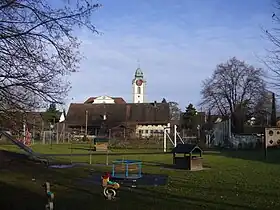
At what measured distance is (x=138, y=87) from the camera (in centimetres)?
14912

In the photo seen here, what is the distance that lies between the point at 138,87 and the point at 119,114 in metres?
56.2

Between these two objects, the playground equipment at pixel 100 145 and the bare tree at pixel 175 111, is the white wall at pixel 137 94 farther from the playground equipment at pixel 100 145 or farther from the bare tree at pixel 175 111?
the playground equipment at pixel 100 145

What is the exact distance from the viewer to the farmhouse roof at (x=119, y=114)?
89.8m

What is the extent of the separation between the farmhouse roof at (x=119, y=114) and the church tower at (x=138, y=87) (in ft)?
167

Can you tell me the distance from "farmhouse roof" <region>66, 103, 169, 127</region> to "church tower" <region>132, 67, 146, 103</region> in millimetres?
50814

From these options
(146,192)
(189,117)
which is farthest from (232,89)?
(146,192)

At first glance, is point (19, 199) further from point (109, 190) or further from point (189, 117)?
point (189, 117)

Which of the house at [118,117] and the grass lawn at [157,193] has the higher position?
the house at [118,117]

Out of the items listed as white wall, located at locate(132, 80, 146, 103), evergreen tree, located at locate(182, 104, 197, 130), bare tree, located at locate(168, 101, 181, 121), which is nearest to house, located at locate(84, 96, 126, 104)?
white wall, located at locate(132, 80, 146, 103)

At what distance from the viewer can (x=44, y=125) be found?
1056 centimetres

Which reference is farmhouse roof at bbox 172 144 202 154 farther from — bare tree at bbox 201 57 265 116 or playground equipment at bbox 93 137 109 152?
bare tree at bbox 201 57 265 116

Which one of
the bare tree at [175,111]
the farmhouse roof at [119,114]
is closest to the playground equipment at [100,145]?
the farmhouse roof at [119,114]

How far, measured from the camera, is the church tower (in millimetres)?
148625

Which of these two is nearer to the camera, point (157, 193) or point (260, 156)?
point (157, 193)
